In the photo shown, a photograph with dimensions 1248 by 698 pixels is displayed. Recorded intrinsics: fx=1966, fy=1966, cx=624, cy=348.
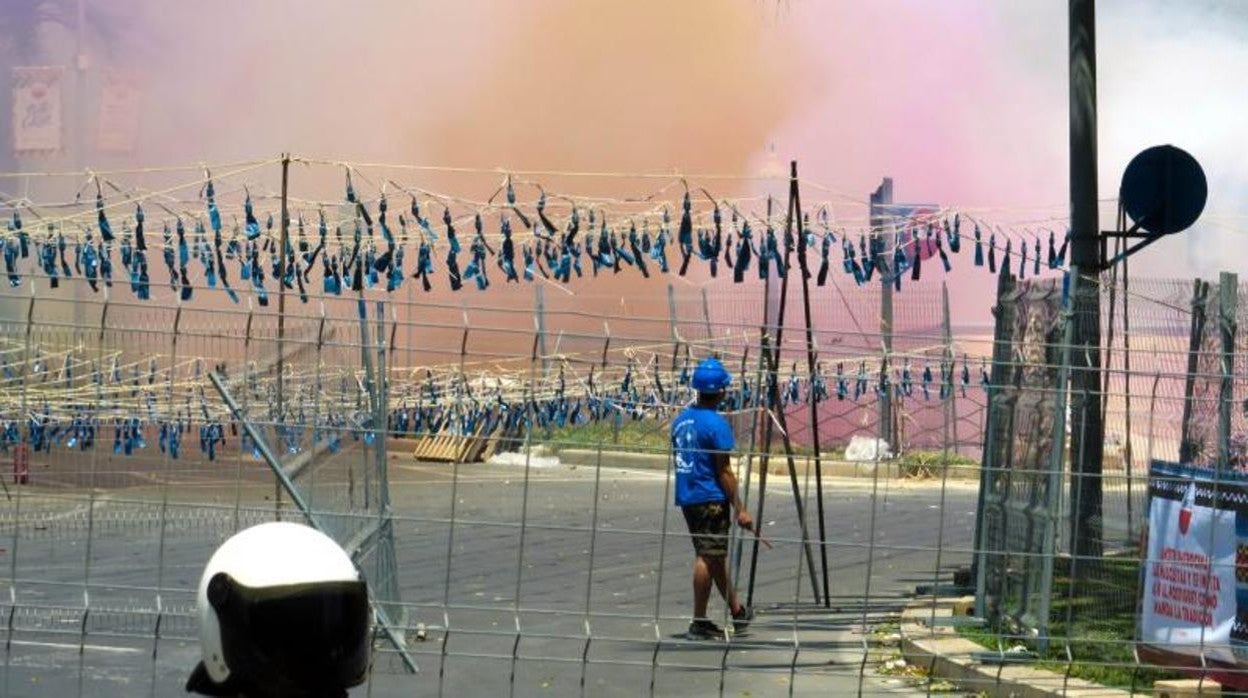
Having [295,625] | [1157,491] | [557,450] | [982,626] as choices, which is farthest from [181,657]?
[295,625]

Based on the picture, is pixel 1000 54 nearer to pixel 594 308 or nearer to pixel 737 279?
pixel 594 308

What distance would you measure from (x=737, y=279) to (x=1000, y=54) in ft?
47.9

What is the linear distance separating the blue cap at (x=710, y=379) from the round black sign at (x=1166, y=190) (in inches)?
82.8

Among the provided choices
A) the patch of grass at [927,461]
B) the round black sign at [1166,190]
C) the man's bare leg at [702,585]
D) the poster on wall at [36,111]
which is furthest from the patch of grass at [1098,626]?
the poster on wall at [36,111]

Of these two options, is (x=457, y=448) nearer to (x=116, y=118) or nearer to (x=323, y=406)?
(x=323, y=406)

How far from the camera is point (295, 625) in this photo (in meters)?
2.68

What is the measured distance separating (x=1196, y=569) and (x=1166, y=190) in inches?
103

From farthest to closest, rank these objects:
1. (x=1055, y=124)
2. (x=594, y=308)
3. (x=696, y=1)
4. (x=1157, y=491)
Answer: (x=696, y=1), (x=1055, y=124), (x=594, y=308), (x=1157, y=491)

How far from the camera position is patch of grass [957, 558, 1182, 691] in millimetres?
7527

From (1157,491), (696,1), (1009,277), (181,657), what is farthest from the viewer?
(696,1)

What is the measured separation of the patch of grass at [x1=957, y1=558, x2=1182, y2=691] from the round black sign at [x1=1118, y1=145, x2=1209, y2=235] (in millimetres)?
2147

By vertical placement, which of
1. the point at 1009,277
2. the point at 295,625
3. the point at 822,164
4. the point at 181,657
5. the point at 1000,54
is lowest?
the point at 181,657

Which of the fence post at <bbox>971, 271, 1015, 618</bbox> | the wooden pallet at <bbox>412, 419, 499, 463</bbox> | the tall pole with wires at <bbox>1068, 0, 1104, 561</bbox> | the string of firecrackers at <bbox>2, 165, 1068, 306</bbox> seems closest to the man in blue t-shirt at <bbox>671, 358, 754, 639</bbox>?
the wooden pallet at <bbox>412, 419, 499, 463</bbox>

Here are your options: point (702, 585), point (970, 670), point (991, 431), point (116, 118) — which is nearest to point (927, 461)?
point (991, 431)
